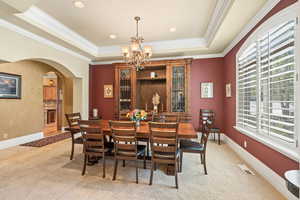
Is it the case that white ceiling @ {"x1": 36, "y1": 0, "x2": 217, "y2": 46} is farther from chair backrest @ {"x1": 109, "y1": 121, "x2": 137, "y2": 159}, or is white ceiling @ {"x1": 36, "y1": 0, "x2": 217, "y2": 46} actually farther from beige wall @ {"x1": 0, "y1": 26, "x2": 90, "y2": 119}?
chair backrest @ {"x1": 109, "y1": 121, "x2": 137, "y2": 159}

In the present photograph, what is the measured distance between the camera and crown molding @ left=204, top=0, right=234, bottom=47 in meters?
2.47

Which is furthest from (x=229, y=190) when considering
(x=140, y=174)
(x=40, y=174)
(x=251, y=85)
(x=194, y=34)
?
(x=194, y=34)

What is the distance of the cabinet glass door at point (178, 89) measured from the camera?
471cm

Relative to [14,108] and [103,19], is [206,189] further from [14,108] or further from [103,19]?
[14,108]

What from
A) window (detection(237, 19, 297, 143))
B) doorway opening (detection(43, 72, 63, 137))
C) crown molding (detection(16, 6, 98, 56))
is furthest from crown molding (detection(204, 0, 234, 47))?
doorway opening (detection(43, 72, 63, 137))

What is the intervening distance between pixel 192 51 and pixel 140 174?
3.68 m

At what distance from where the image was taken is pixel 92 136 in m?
2.46

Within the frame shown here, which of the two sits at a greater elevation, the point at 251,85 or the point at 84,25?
the point at 84,25

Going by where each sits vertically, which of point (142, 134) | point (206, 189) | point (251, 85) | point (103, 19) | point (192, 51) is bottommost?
point (206, 189)

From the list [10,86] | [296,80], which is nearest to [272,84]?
[296,80]

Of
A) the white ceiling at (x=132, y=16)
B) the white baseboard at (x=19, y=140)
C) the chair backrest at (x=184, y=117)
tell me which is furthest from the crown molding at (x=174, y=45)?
the white baseboard at (x=19, y=140)

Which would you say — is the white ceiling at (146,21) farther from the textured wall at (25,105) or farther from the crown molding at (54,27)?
the textured wall at (25,105)

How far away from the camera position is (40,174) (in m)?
2.59

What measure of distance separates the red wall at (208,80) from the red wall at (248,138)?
21 cm
